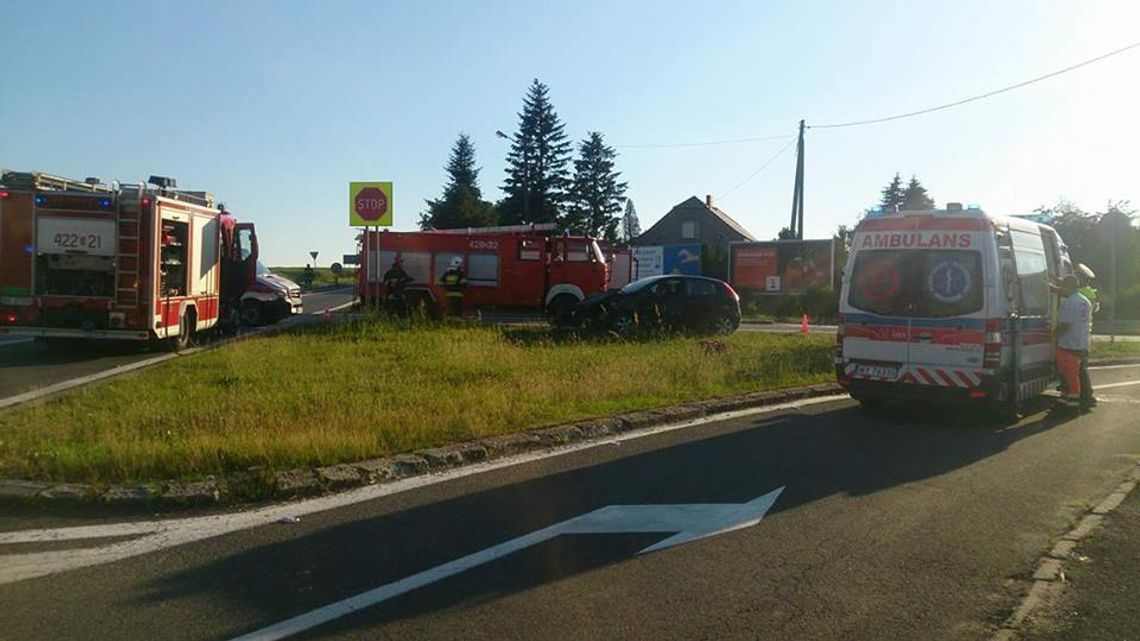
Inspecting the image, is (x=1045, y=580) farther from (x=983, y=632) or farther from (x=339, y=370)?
(x=339, y=370)

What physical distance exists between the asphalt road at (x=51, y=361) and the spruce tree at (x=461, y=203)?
5171cm

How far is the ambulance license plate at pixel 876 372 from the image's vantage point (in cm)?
1077

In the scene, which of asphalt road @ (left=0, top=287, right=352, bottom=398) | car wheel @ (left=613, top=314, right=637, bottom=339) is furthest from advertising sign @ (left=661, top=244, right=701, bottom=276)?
asphalt road @ (left=0, top=287, right=352, bottom=398)

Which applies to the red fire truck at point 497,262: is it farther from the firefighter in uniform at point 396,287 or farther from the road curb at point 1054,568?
the road curb at point 1054,568

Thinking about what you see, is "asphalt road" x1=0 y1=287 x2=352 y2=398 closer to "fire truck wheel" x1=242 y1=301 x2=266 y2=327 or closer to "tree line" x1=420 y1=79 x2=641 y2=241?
"fire truck wheel" x1=242 y1=301 x2=266 y2=327

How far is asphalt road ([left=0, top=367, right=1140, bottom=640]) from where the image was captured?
452cm

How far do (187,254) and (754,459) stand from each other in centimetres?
1294

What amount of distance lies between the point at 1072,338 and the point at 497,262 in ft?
57.2

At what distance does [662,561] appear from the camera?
5465 mm

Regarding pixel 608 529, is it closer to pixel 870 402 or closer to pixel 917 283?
pixel 917 283

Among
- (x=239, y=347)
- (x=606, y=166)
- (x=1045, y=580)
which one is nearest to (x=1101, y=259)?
(x=239, y=347)

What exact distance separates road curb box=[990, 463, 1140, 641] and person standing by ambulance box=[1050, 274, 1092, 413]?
16.0 ft

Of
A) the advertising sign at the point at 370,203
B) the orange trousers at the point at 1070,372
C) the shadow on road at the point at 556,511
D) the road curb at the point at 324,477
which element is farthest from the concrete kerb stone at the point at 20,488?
the advertising sign at the point at 370,203

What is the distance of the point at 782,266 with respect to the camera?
135ft
